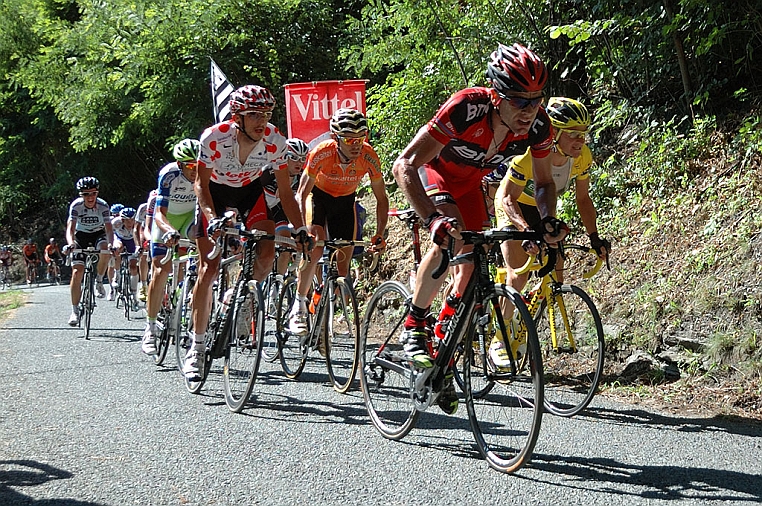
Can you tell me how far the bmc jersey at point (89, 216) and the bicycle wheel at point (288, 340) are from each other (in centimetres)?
642

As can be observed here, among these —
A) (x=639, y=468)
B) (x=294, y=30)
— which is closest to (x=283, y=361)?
(x=639, y=468)

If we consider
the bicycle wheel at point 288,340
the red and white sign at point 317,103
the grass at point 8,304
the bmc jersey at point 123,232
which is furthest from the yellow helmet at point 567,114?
the grass at point 8,304

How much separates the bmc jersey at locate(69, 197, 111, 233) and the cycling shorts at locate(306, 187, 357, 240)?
20.3 ft

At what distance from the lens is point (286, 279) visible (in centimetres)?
795

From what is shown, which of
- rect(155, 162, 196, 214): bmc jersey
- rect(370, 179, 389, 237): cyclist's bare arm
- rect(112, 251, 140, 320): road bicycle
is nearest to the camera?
rect(370, 179, 389, 237): cyclist's bare arm

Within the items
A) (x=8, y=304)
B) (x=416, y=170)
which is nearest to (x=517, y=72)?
(x=416, y=170)

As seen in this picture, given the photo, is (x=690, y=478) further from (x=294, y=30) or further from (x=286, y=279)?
(x=294, y=30)

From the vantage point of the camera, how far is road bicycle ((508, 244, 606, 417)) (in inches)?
240

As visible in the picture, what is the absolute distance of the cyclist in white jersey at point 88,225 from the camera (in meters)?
13.0

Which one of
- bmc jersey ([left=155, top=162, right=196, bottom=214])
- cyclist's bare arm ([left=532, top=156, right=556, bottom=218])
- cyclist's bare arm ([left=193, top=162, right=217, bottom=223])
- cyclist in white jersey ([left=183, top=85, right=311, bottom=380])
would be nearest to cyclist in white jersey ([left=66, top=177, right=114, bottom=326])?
bmc jersey ([left=155, top=162, right=196, bottom=214])

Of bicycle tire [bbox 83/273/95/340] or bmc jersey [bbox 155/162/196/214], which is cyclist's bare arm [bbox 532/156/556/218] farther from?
bicycle tire [bbox 83/273/95/340]

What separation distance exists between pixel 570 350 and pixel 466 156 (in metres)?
2.17

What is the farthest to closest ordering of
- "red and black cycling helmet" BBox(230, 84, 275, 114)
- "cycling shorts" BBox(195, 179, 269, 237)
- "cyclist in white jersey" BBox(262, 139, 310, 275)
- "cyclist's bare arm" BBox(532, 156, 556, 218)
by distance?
"cyclist in white jersey" BBox(262, 139, 310, 275)
"cycling shorts" BBox(195, 179, 269, 237)
"red and black cycling helmet" BBox(230, 84, 275, 114)
"cyclist's bare arm" BBox(532, 156, 556, 218)

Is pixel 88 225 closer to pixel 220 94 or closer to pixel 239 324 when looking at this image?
pixel 220 94
